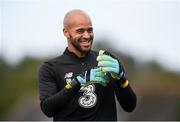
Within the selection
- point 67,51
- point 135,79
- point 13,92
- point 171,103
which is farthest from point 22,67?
point 67,51

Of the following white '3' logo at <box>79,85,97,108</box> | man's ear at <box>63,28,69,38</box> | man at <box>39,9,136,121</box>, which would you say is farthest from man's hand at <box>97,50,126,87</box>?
man's ear at <box>63,28,69,38</box>

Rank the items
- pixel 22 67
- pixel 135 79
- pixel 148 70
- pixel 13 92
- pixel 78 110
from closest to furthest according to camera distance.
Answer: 1. pixel 78 110
2. pixel 135 79
3. pixel 148 70
4. pixel 13 92
5. pixel 22 67

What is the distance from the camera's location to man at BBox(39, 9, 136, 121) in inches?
231

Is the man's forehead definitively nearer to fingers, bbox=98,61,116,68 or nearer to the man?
the man

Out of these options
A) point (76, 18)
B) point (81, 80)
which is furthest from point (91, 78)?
point (76, 18)

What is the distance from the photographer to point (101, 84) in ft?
19.7

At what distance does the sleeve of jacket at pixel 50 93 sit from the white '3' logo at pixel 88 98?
17 cm

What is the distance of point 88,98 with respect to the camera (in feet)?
19.6

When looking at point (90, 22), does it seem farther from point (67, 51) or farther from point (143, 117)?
point (143, 117)

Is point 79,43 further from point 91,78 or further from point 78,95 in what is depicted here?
point 78,95

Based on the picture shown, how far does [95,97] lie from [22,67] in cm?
5166

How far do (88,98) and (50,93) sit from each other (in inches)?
13.9

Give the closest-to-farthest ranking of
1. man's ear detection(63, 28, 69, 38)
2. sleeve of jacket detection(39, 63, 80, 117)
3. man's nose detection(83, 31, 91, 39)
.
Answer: sleeve of jacket detection(39, 63, 80, 117), man's nose detection(83, 31, 91, 39), man's ear detection(63, 28, 69, 38)

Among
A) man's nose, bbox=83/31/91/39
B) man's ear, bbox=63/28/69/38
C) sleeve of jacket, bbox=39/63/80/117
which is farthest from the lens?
man's ear, bbox=63/28/69/38
